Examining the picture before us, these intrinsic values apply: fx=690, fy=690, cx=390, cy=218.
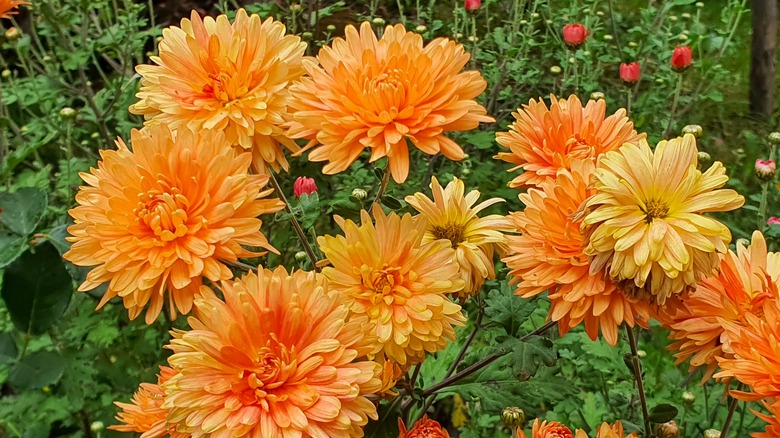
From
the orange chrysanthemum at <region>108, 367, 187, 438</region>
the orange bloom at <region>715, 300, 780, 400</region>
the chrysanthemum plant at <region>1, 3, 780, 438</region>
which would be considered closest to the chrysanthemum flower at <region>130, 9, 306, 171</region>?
the chrysanthemum plant at <region>1, 3, 780, 438</region>

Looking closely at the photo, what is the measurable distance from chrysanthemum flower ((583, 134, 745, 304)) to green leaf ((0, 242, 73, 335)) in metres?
1.10

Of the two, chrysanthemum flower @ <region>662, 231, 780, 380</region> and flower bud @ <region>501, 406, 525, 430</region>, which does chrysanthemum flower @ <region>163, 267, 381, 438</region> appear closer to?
flower bud @ <region>501, 406, 525, 430</region>

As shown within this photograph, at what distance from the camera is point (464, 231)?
1.27m

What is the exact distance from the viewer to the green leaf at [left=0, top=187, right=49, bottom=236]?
1520mm

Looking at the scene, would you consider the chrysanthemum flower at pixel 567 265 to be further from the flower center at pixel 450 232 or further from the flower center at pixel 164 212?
the flower center at pixel 164 212

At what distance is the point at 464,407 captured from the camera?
251cm

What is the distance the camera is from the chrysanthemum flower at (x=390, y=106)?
3.67 feet

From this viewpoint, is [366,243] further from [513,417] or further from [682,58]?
[682,58]

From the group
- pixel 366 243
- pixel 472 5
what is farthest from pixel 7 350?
pixel 472 5

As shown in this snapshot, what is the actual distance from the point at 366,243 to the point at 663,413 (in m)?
0.63

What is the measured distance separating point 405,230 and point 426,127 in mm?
171

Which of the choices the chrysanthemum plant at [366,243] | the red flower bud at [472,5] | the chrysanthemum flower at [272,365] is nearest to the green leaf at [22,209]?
the chrysanthemum plant at [366,243]

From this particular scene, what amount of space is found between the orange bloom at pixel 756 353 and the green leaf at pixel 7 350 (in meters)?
1.46

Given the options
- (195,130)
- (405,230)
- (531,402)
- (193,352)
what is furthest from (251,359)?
(531,402)
